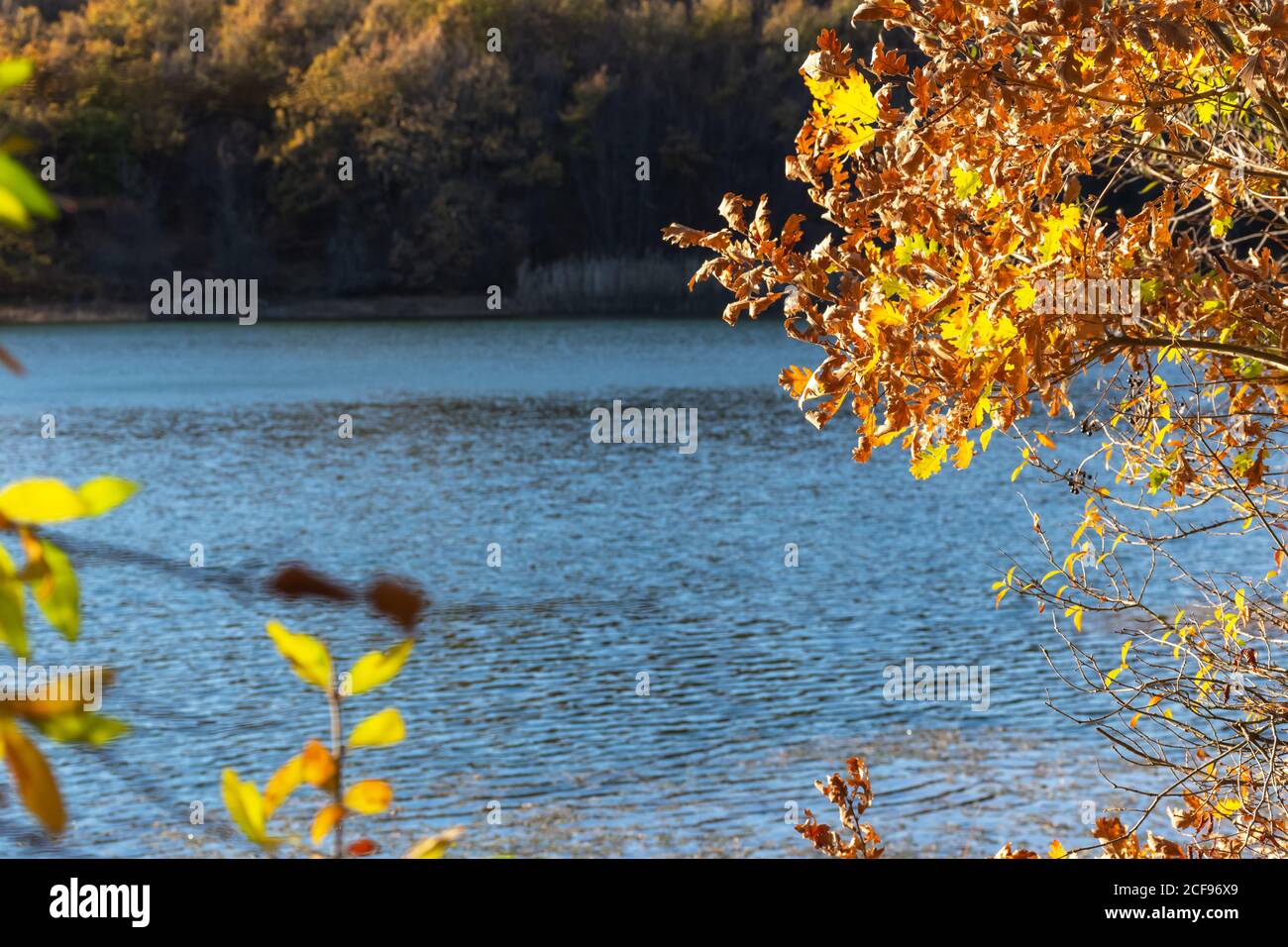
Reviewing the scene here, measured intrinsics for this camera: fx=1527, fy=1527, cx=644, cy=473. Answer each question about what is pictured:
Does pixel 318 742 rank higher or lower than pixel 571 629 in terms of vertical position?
higher

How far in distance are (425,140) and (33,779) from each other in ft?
188

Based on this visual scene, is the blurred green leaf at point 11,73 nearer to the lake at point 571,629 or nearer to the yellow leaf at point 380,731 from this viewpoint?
the lake at point 571,629

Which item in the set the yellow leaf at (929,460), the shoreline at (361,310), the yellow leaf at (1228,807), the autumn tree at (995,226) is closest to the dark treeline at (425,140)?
the shoreline at (361,310)

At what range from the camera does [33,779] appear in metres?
0.67

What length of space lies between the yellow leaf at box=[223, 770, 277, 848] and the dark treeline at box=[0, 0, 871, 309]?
5312 centimetres

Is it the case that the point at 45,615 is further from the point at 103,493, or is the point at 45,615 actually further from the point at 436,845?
the point at 436,845

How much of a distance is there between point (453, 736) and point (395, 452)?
43.9ft

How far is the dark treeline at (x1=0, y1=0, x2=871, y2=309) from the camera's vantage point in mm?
55250

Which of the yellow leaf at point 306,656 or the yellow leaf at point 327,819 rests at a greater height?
the yellow leaf at point 306,656

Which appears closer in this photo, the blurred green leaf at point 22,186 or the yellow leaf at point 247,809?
the blurred green leaf at point 22,186

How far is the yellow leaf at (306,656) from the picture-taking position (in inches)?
33.8

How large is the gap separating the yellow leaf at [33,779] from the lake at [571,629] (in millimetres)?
96

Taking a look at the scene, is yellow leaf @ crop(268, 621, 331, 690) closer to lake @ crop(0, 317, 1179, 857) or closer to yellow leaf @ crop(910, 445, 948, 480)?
lake @ crop(0, 317, 1179, 857)

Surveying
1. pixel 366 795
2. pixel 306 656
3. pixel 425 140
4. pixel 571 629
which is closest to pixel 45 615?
pixel 306 656
